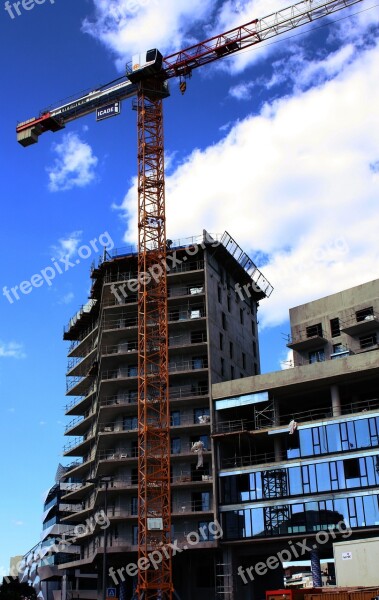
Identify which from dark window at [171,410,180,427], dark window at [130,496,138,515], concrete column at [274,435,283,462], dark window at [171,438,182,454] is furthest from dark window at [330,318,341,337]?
dark window at [130,496,138,515]

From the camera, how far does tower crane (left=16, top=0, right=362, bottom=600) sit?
65250 millimetres

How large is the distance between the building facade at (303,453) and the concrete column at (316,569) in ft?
0.39

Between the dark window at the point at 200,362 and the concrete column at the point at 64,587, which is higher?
the dark window at the point at 200,362

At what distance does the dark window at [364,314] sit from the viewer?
2849 inches

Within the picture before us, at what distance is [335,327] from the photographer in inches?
2995

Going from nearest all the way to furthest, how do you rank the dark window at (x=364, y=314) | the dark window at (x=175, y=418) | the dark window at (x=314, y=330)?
the dark window at (x=364, y=314)
the dark window at (x=175, y=418)
the dark window at (x=314, y=330)

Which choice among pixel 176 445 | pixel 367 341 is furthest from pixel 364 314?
pixel 176 445

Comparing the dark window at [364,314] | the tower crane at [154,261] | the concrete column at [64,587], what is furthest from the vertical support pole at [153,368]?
the concrete column at [64,587]

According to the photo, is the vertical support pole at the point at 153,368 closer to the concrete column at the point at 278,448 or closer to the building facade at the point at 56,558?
the concrete column at the point at 278,448

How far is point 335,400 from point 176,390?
1678 centimetres

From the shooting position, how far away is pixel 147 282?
71.4 m

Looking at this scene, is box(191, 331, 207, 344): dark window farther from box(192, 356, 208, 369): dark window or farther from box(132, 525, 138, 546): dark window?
box(132, 525, 138, 546): dark window

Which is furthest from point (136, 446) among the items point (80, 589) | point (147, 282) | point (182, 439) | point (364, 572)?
point (80, 589)

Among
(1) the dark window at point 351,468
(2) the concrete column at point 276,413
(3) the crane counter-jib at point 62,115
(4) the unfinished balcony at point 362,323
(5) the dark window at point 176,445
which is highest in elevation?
(3) the crane counter-jib at point 62,115
